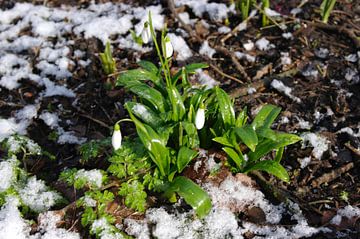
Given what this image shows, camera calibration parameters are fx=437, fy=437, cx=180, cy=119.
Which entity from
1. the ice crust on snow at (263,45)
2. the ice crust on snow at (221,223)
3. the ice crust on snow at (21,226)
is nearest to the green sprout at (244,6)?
Answer: the ice crust on snow at (263,45)

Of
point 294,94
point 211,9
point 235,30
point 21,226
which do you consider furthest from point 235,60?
point 21,226

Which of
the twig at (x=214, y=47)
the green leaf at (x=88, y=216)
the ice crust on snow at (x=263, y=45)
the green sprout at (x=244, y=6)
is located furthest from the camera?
the green sprout at (x=244, y=6)

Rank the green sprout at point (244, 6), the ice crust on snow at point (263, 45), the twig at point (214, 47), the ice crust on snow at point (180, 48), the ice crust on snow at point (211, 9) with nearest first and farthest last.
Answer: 1. the twig at point (214, 47)
2. the ice crust on snow at point (180, 48)
3. the ice crust on snow at point (263, 45)
4. the green sprout at point (244, 6)
5. the ice crust on snow at point (211, 9)

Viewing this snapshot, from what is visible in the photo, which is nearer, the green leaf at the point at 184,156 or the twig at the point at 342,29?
the green leaf at the point at 184,156

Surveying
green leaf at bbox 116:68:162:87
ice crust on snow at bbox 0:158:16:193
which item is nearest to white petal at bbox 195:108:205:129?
green leaf at bbox 116:68:162:87

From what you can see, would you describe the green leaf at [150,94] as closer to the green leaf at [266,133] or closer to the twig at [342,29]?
the green leaf at [266,133]

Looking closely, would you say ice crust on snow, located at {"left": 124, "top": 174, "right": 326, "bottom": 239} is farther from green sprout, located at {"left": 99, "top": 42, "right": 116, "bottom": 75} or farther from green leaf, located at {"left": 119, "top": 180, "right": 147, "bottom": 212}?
green sprout, located at {"left": 99, "top": 42, "right": 116, "bottom": 75}

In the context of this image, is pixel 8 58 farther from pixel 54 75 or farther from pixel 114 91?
pixel 114 91

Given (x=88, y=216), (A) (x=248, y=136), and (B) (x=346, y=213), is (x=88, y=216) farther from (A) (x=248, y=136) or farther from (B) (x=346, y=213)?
(B) (x=346, y=213)
